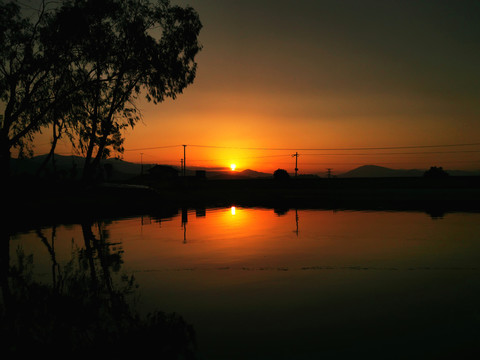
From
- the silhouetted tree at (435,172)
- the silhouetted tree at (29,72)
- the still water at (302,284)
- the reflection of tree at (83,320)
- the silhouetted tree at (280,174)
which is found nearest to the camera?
the reflection of tree at (83,320)

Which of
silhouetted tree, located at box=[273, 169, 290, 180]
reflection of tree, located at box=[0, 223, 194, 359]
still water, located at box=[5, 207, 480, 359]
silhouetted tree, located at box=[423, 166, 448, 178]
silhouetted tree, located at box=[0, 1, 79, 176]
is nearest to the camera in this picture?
reflection of tree, located at box=[0, 223, 194, 359]

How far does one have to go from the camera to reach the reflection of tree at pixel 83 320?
15.4 feet

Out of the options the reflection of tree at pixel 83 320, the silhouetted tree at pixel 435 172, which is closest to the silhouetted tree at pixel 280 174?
the silhouetted tree at pixel 435 172

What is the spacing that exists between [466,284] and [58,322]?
7455mm

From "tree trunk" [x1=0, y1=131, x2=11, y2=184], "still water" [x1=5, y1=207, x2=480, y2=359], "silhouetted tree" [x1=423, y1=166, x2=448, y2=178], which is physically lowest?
"still water" [x1=5, y1=207, x2=480, y2=359]

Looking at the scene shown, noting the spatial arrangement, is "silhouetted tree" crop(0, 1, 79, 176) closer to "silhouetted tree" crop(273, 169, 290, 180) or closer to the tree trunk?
the tree trunk

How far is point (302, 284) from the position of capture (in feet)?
25.6

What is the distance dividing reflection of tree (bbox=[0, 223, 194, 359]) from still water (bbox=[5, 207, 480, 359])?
256mm

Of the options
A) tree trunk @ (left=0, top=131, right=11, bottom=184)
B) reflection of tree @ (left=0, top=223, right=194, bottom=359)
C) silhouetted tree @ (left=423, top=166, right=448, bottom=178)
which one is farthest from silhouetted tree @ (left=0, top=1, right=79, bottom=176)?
silhouetted tree @ (left=423, top=166, right=448, bottom=178)

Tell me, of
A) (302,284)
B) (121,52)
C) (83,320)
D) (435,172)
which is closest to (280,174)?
(435,172)

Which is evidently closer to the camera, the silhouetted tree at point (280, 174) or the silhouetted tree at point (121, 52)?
the silhouetted tree at point (121, 52)

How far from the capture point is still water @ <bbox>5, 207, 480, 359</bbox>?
5.00 metres

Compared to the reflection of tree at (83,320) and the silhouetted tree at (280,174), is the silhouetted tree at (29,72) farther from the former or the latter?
the silhouetted tree at (280,174)

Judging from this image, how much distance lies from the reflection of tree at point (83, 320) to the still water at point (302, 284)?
0.84 feet
